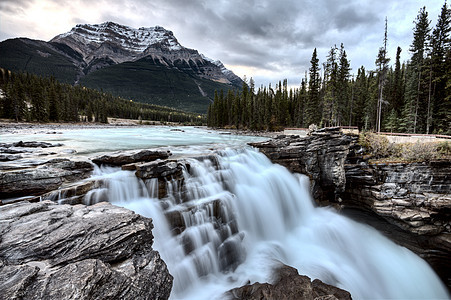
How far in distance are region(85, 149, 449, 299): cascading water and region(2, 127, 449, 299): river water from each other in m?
0.04

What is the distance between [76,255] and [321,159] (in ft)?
54.3

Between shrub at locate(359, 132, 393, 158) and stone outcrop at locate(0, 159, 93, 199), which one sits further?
shrub at locate(359, 132, 393, 158)

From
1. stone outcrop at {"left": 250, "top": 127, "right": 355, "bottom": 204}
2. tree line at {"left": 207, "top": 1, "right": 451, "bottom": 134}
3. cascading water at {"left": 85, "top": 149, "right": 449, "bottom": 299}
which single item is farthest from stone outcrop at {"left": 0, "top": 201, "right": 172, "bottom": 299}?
tree line at {"left": 207, "top": 1, "right": 451, "bottom": 134}

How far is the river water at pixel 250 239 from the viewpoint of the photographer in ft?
24.0

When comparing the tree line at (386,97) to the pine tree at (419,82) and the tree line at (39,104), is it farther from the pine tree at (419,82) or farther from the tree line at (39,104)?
the tree line at (39,104)

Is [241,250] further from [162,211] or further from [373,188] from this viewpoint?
[373,188]

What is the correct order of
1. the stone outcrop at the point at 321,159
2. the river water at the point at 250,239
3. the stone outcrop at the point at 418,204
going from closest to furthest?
1. the river water at the point at 250,239
2. the stone outcrop at the point at 418,204
3. the stone outcrop at the point at 321,159

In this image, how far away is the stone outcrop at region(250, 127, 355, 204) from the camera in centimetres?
1517

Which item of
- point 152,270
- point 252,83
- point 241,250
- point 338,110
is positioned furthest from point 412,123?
point 252,83

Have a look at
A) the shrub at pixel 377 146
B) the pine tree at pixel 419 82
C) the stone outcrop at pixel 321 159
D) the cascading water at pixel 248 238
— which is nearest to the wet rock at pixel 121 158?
the cascading water at pixel 248 238

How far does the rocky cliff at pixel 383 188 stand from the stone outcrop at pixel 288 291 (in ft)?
30.7

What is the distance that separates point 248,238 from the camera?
945cm

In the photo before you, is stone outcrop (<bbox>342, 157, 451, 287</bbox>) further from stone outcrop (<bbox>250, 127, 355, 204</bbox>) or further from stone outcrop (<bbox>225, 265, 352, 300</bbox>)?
stone outcrop (<bbox>225, 265, 352, 300</bbox>)

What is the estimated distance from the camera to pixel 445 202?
11.2m
